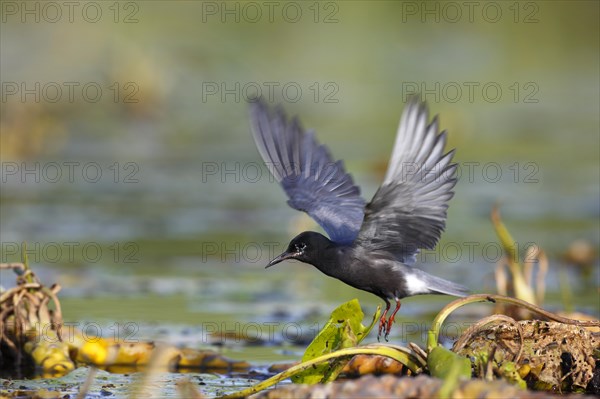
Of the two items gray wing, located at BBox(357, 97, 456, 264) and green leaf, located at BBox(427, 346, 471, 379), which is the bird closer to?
gray wing, located at BBox(357, 97, 456, 264)

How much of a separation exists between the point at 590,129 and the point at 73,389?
13.2m

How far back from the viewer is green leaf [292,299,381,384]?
525cm

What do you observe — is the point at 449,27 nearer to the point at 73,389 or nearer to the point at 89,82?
the point at 89,82

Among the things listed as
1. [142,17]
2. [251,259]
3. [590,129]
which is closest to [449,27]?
[142,17]

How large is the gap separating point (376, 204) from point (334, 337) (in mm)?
908

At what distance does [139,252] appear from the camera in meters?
10.6

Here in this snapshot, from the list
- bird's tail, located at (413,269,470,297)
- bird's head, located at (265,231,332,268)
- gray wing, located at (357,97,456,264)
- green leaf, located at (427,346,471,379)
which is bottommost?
green leaf, located at (427,346,471,379)

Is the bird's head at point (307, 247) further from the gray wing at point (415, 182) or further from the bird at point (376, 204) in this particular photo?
the gray wing at point (415, 182)

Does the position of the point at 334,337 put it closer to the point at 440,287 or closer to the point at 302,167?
the point at 440,287

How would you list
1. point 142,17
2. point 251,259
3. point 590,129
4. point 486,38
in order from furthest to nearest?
point 486,38 → point 142,17 → point 590,129 → point 251,259

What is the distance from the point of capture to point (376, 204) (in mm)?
6035

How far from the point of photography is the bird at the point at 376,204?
6.11 m

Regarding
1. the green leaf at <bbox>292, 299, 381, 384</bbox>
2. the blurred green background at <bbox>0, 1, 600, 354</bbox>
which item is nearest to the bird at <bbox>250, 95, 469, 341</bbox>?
the green leaf at <bbox>292, 299, 381, 384</bbox>

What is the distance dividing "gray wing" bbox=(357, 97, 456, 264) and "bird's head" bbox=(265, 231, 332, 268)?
0.39m
